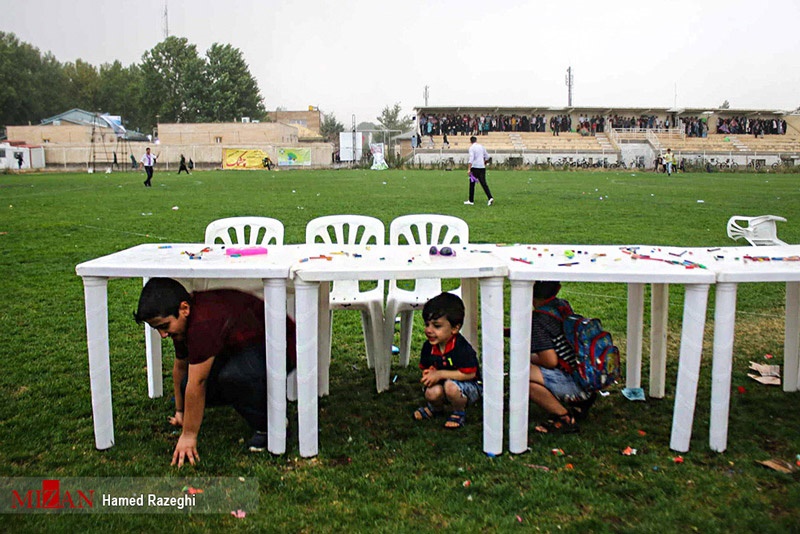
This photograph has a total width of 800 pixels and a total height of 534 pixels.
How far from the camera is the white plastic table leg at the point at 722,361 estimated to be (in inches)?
123

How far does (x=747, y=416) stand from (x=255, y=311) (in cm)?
270

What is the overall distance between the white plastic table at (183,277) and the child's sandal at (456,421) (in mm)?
878

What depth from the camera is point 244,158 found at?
48938 mm

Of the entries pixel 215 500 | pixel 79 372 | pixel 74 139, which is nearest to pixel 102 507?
pixel 215 500

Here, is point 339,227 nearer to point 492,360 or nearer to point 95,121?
point 492,360

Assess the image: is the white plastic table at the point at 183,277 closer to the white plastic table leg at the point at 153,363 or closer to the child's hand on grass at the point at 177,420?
the child's hand on grass at the point at 177,420

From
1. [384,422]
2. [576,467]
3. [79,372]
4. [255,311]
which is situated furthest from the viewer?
[79,372]

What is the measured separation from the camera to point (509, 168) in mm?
41156

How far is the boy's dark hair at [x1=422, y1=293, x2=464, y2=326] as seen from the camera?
11.3ft

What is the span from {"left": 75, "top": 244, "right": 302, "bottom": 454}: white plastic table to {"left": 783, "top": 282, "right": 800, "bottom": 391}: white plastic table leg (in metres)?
2.91

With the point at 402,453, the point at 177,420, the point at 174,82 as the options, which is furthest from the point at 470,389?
the point at 174,82

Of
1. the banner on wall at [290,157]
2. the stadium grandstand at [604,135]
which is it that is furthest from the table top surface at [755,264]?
the banner on wall at [290,157]

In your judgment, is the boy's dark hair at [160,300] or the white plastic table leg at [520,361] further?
the white plastic table leg at [520,361]

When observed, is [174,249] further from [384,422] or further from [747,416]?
[747,416]
